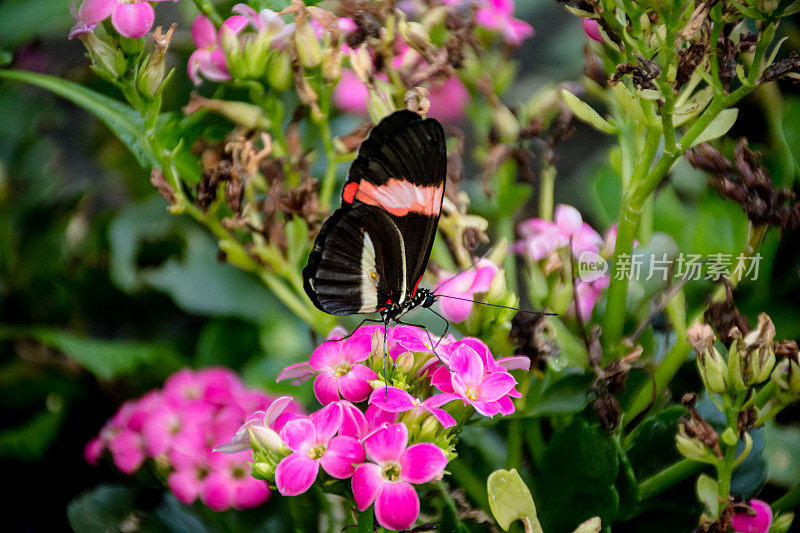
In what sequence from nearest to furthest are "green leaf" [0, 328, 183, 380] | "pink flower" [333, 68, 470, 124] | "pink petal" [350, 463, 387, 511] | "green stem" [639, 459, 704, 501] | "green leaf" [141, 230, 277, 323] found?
"pink petal" [350, 463, 387, 511] → "green stem" [639, 459, 704, 501] → "green leaf" [0, 328, 183, 380] → "green leaf" [141, 230, 277, 323] → "pink flower" [333, 68, 470, 124]

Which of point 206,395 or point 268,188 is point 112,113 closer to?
point 268,188

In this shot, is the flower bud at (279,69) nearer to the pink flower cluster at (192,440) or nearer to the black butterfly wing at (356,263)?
the black butterfly wing at (356,263)

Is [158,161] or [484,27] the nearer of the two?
[158,161]

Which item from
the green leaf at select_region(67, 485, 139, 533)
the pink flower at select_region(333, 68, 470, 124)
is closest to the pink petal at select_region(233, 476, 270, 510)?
the green leaf at select_region(67, 485, 139, 533)

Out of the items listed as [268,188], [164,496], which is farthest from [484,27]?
[164,496]

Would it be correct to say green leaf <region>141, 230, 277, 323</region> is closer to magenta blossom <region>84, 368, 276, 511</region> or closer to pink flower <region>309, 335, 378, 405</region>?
magenta blossom <region>84, 368, 276, 511</region>
